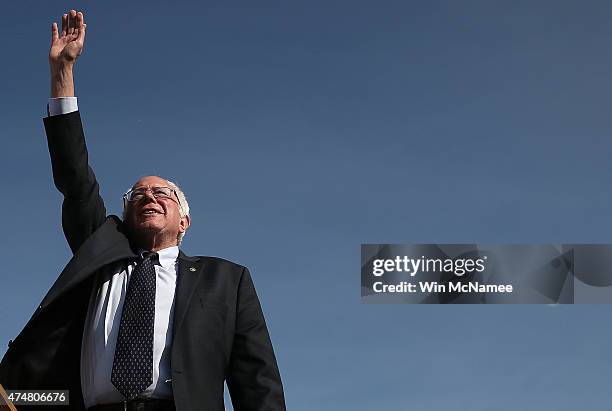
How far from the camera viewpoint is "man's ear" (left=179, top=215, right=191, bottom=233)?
8094mm

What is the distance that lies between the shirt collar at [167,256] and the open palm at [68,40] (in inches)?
63.3

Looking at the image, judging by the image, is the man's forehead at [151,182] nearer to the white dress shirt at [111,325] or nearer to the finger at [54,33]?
the white dress shirt at [111,325]

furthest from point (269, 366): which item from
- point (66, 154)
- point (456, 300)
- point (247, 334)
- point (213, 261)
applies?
point (456, 300)

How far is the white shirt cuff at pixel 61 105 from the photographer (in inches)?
306

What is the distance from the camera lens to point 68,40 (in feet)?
26.4

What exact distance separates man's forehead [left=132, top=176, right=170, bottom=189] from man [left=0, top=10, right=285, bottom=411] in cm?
1

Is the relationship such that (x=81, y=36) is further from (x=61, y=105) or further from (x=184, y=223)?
(x=184, y=223)

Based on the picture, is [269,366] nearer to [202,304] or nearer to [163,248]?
[202,304]

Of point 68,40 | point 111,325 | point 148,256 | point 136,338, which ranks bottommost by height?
point 136,338

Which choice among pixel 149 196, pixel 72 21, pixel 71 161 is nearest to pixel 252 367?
pixel 149 196

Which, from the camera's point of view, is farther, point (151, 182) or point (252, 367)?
point (151, 182)

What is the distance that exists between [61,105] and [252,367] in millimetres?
2482

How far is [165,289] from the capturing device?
24.8ft

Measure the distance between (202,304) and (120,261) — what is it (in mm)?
731
